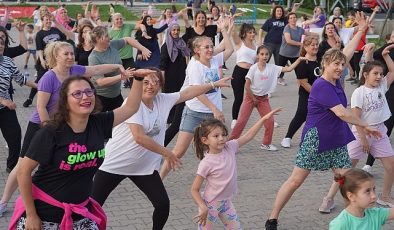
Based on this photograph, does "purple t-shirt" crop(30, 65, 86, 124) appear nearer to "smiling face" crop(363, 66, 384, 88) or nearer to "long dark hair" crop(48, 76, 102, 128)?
"long dark hair" crop(48, 76, 102, 128)

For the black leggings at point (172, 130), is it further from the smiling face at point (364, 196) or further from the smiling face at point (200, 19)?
the smiling face at point (364, 196)

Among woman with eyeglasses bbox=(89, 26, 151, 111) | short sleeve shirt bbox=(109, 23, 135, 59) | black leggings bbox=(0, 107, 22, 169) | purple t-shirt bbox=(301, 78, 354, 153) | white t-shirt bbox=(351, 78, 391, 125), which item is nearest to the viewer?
purple t-shirt bbox=(301, 78, 354, 153)

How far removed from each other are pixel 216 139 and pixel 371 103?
2.13 m

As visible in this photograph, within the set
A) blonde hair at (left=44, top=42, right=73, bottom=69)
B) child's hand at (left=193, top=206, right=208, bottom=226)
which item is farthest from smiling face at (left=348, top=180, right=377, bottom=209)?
blonde hair at (left=44, top=42, right=73, bottom=69)

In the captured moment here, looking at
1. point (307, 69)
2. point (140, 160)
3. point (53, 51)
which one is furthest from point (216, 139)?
point (307, 69)

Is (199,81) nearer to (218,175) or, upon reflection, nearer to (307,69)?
(307,69)

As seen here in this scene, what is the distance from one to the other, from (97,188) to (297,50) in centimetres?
880

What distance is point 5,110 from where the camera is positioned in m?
6.49

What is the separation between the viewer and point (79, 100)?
370 centimetres

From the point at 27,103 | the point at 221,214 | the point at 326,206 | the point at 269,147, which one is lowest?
the point at 27,103

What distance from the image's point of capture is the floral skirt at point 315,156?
17.9 feet

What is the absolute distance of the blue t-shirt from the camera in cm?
372

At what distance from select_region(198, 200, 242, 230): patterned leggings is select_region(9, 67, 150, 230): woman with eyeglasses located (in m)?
1.20

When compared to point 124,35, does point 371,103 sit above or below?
above
